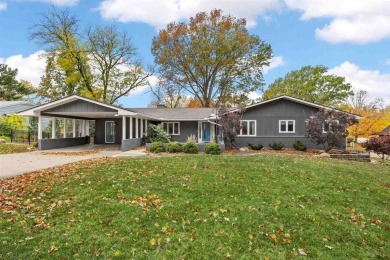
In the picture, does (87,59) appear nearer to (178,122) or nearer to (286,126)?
(178,122)

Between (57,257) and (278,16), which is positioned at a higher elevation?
(278,16)

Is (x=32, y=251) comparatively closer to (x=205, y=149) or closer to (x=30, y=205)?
(x=30, y=205)

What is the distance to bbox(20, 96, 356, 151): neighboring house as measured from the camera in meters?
19.4

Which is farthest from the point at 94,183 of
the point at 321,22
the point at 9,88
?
the point at 9,88

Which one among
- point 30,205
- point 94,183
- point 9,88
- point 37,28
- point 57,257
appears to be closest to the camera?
point 57,257

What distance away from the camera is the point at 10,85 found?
47.4 meters

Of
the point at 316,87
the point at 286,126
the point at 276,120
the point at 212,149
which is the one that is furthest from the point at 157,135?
the point at 316,87

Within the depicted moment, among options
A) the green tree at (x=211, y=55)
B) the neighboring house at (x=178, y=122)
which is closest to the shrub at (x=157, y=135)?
the neighboring house at (x=178, y=122)

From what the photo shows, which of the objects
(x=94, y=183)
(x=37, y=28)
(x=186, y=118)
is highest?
(x=37, y=28)

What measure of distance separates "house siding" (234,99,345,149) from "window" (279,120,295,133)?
9.5 inches

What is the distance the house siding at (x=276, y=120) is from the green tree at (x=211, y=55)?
1527 cm

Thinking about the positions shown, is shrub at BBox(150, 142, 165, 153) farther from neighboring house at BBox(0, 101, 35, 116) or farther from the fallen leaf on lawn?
neighboring house at BBox(0, 101, 35, 116)

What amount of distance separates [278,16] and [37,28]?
24.2 metres

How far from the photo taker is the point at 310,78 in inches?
1725
